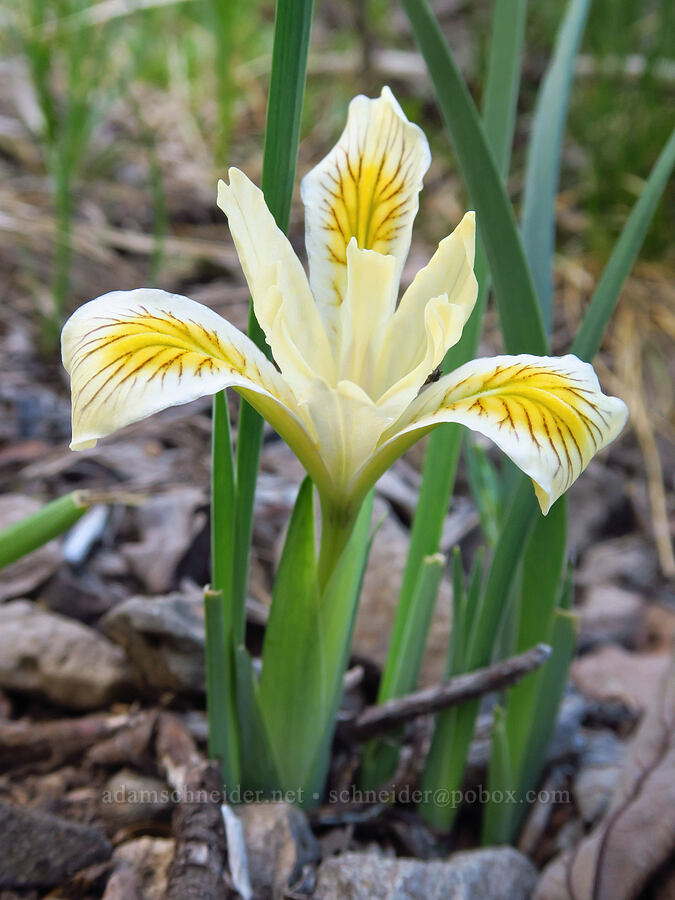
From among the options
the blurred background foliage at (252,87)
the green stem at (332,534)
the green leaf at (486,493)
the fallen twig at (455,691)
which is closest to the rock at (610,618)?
the green leaf at (486,493)

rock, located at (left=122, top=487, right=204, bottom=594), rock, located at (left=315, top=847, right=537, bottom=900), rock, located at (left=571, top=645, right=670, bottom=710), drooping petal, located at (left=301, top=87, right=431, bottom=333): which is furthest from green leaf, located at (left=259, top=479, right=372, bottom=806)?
rock, located at (left=571, top=645, right=670, bottom=710)

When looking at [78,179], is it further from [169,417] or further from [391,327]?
[391,327]

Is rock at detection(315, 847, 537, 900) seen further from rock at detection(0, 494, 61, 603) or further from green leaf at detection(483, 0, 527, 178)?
green leaf at detection(483, 0, 527, 178)

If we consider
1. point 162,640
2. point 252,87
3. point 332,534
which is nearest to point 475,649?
point 332,534

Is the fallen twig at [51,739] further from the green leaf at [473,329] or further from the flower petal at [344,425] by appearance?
the flower petal at [344,425]

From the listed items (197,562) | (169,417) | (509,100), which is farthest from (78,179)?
(509,100)

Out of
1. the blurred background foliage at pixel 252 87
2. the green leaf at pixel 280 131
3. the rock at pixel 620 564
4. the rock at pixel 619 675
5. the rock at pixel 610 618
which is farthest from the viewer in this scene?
the blurred background foliage at pixel 252 87

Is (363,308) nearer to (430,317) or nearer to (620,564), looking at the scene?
(430,317)
